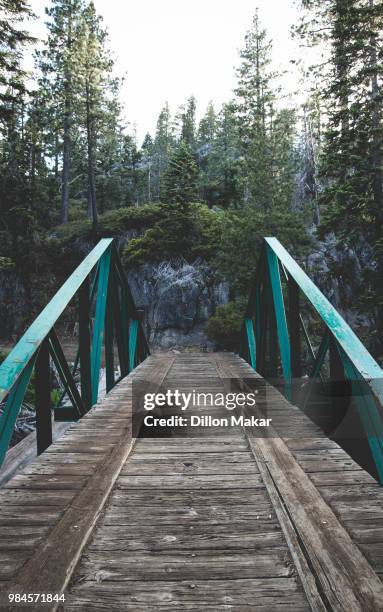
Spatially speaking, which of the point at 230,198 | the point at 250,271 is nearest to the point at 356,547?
the point at 250,271

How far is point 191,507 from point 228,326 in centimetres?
1468

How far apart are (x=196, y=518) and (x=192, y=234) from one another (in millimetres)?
21608

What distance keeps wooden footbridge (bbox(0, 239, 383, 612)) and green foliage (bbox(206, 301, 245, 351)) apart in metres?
12.6

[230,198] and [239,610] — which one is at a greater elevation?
[230,198]

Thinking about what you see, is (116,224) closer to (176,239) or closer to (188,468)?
(176,239)

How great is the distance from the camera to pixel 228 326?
651 inches

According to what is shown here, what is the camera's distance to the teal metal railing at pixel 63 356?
2195 millimetres

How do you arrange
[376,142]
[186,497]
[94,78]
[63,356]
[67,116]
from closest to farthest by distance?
[186,497]
[63,356]
[376,142]
[94,78]
[67,116]

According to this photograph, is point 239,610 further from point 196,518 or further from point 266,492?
point 266,492

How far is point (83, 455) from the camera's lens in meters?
2.60

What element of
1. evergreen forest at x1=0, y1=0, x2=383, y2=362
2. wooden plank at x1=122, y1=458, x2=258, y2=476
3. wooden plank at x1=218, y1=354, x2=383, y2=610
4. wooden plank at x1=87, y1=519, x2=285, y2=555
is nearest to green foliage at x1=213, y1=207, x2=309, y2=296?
evergreen forest at x1=0, y1=0, x2=383, y2=362

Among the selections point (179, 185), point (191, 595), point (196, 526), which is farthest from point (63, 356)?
point (179, 185)

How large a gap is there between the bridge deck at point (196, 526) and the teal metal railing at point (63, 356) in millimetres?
359

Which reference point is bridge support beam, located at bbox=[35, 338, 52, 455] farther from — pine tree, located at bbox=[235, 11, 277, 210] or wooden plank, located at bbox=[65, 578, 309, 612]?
pine tree, located at bbox=[235, 11, 277, 210]
